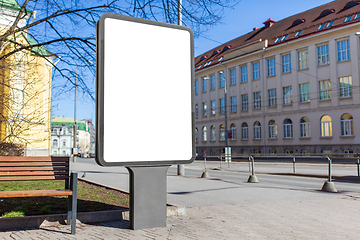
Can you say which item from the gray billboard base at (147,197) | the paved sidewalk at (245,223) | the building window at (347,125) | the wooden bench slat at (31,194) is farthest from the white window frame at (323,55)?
the wooden bench slat at (31,194)

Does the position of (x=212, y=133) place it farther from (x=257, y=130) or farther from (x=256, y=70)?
(x=256, y=70)

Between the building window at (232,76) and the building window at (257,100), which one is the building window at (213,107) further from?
the building window at (257,100)

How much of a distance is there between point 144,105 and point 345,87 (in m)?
36.1

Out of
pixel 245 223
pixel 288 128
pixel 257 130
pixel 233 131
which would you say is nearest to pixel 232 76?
pixel 233 131

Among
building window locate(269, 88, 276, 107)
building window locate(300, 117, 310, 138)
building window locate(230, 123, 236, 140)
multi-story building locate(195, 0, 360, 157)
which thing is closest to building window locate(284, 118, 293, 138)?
multi-story building locate(195, 0, 360, 157)

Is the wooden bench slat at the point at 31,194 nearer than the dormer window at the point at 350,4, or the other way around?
the wooden bench slat at the point at 31,194

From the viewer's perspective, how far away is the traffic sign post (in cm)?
459

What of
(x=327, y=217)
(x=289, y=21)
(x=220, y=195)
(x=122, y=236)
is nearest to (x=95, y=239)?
(x=122, y=236)

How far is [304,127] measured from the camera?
39531 mm

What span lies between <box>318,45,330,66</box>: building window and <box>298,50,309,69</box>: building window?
187 centimetres

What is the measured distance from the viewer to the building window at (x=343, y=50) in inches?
1407

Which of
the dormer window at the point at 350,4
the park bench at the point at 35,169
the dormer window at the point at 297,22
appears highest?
the dormer window at the point at 297,22

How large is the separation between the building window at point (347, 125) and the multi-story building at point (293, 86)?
57 millimetres

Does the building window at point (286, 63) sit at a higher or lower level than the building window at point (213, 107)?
higher
